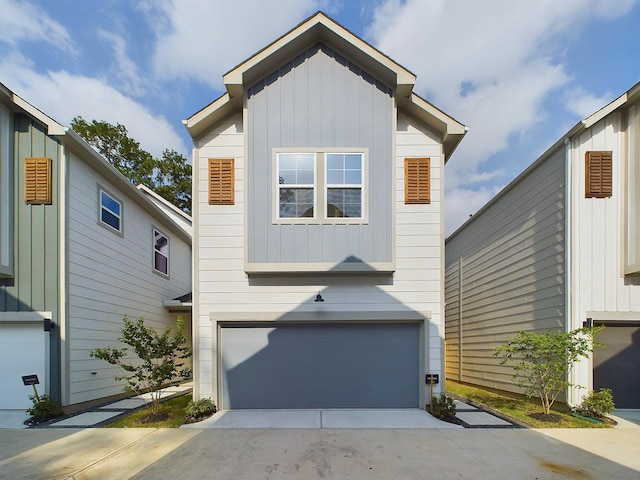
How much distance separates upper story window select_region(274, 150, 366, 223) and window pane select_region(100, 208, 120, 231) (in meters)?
4.92

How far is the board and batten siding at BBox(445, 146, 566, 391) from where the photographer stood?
7164 millimetres

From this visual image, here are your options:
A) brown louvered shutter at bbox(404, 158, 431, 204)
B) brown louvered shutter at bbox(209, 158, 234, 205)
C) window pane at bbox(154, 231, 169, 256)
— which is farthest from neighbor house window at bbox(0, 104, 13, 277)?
brown louvered shutter at bbox(404, 158, 431, 204)

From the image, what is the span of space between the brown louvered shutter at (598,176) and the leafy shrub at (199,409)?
8530 mm

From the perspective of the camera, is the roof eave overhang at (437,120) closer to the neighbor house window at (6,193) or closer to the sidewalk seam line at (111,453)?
the sidewalk seam line at (111,453)

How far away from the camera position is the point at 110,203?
880 centimetres

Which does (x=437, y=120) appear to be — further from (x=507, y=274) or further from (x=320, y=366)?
(x=320, y=366)

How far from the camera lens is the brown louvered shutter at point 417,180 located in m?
6.99

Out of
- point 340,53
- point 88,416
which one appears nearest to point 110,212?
point 88,416

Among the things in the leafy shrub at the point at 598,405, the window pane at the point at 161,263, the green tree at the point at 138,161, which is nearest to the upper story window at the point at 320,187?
the leafy shrub at the point at 598,405

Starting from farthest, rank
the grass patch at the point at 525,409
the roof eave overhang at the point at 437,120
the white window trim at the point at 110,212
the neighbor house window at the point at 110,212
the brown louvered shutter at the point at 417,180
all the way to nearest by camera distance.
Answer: the neighbor house window at the point at 110,212
the white window trim at the point at 110,212
the brown louvered shutter at the point at 417,180
the roof eave overhang at the point at 437,120
the grass patch at the point at 525,409

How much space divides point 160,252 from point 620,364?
12.7 metres

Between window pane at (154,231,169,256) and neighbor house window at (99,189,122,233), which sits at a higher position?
neighbor house window at (99,189,122,233)

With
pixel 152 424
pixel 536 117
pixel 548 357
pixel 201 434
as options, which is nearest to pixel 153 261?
pixel 152 424

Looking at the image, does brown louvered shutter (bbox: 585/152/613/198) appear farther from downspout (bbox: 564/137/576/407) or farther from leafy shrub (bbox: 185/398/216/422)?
leafy shrub (bbox: 185/398/216/422)
